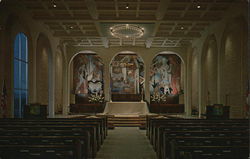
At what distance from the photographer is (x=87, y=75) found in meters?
25.3

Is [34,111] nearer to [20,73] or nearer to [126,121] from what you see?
[20,73]

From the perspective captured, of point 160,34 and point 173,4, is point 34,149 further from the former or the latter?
point 160,34

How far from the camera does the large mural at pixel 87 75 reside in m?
25.1

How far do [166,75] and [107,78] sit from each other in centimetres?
576

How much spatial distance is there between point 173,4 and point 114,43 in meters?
9.24

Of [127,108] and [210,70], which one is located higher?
[210,70]

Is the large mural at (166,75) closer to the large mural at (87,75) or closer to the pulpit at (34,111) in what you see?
the large mural at (87,75)

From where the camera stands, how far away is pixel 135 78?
25.6 metres

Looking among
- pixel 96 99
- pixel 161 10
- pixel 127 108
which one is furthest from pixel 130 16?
pixel 96 99

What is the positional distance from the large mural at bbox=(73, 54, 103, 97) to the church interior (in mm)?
88

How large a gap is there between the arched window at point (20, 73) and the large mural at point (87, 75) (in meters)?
9.82

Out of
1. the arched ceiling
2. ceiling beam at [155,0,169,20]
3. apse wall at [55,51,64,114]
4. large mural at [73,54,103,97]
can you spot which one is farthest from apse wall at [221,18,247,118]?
large mural at [73,54,103,97]

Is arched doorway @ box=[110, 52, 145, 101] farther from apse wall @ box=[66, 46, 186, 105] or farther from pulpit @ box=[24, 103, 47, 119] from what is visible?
pulpit @ box=[24, 103, 47, 119]

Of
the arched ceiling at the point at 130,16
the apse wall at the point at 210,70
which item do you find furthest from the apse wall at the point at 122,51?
the apse wall at the point at 210,70
